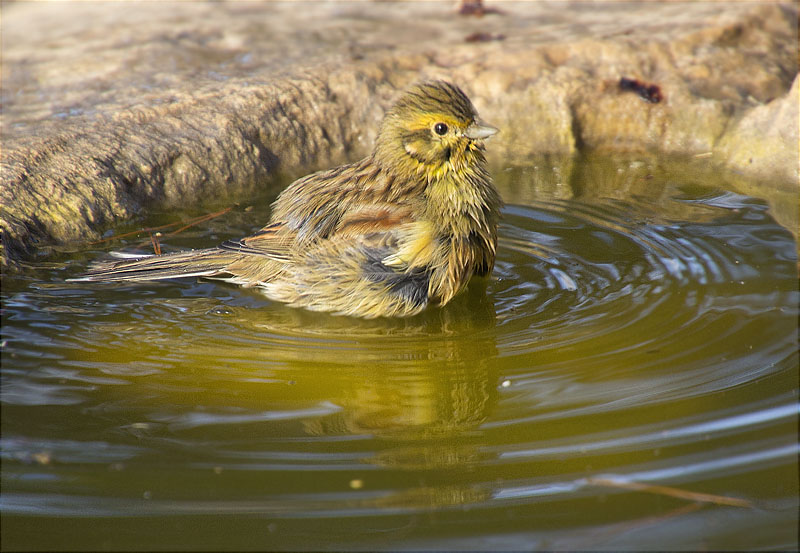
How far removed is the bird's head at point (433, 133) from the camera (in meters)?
4.51

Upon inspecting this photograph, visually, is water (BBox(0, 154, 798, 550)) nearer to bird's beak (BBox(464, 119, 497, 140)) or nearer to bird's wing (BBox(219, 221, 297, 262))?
bird's wing (BBox(219, 221, 297, 262))

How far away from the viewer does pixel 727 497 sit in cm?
289

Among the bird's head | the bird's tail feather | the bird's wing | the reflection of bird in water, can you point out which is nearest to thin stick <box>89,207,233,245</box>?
the bird's tail feather

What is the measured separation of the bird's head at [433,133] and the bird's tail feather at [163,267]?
3.58 ft

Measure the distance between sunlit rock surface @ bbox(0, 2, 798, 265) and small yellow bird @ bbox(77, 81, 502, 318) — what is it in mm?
1038

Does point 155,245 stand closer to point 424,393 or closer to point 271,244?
point 271,244

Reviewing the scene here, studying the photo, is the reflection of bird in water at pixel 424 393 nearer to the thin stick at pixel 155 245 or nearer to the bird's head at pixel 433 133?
the bird's head at pixel 433 133

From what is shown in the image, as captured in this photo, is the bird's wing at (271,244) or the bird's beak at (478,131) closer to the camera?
the bird's beak at (478,131)

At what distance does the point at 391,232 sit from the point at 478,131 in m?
0.70

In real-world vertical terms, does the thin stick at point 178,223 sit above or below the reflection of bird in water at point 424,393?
above

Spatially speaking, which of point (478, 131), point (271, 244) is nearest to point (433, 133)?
point (478, 131)

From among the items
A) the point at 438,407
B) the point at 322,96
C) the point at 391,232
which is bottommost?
the point at 438,407

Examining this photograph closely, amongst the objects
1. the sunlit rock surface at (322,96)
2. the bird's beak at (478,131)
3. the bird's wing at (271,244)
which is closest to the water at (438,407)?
the bird's wing at (271,244)

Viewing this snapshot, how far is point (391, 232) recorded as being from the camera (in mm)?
4449
